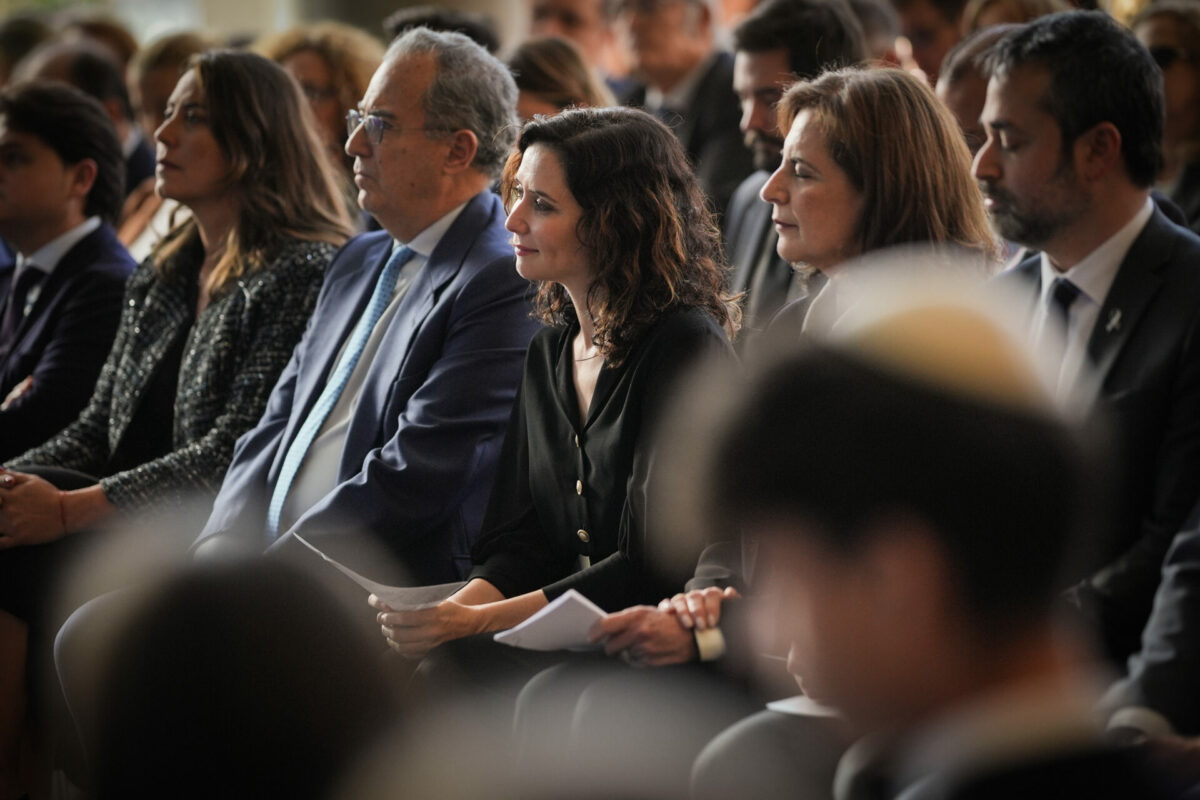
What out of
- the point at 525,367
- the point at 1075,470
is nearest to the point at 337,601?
the point at 525,367

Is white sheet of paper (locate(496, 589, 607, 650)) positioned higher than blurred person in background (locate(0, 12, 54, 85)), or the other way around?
white sheet of paper (locate(496, 589, 607, 650))

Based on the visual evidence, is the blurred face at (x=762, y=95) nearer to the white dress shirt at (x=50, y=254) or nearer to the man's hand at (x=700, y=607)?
the man's hand at (x=700, y=607)

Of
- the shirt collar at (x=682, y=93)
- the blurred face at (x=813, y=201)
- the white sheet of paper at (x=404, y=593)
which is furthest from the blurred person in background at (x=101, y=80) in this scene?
the blurred face at (x=813, y=201)

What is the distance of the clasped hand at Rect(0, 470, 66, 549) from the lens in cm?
329

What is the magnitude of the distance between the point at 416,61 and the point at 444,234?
0.44 meters

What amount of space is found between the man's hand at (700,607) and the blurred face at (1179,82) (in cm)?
241

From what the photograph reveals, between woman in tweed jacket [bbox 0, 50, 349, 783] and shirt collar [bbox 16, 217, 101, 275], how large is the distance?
1.21 ft

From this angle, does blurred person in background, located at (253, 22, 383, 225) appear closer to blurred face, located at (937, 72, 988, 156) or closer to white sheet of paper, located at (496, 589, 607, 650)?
blurred face, located at (937, 72, 988, 156)

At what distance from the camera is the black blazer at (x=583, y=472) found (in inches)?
100

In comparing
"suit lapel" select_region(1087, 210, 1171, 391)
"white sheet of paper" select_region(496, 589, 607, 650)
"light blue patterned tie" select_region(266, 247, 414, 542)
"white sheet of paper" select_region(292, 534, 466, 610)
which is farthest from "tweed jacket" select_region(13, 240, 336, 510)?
"suit lapel" select_region(1087, 210, 1171, 391)

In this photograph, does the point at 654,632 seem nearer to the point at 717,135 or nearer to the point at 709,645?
the point at 709,645

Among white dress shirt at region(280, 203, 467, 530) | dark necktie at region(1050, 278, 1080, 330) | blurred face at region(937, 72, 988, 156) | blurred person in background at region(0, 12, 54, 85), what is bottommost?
blurred person in background at region(0, 12, 54, 85)

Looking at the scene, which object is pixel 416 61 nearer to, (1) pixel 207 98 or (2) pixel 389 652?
(1) pixel 207 98

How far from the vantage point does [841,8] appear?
405 centimetres
